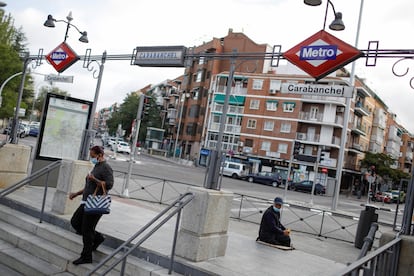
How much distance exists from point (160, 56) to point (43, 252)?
4.36 m

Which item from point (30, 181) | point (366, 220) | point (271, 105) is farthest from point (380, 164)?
point (30, 181)

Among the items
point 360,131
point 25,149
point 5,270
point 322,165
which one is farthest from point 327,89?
point 360,131

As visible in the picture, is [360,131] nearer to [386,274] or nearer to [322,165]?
[322,165]

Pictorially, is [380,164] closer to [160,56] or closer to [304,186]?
[304,186]

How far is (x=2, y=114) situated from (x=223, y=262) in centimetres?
3699

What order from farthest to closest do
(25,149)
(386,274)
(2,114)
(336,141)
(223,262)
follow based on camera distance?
(336,141) → (2,114) → (25,149) → (223,262) → (386,274)

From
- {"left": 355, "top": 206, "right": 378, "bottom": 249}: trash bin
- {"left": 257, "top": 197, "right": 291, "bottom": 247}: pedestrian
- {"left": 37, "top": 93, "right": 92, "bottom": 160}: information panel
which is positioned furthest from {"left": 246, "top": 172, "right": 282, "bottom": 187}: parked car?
{"left": 257, "top": 197, "right": 291, "bottom": 247}: pedestrian

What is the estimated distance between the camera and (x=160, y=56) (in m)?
8.28

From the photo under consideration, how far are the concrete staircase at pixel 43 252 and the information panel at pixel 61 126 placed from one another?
3.56 metres

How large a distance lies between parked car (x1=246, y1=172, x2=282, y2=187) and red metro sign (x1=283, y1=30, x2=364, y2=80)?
38178 mm

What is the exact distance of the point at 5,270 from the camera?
6129 millimetres

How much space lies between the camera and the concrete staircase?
5758mm

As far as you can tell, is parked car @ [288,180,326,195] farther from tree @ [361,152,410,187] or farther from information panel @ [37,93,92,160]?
information panel @ [37,93,92,160]

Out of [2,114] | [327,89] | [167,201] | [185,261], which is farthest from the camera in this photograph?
[2,114]
